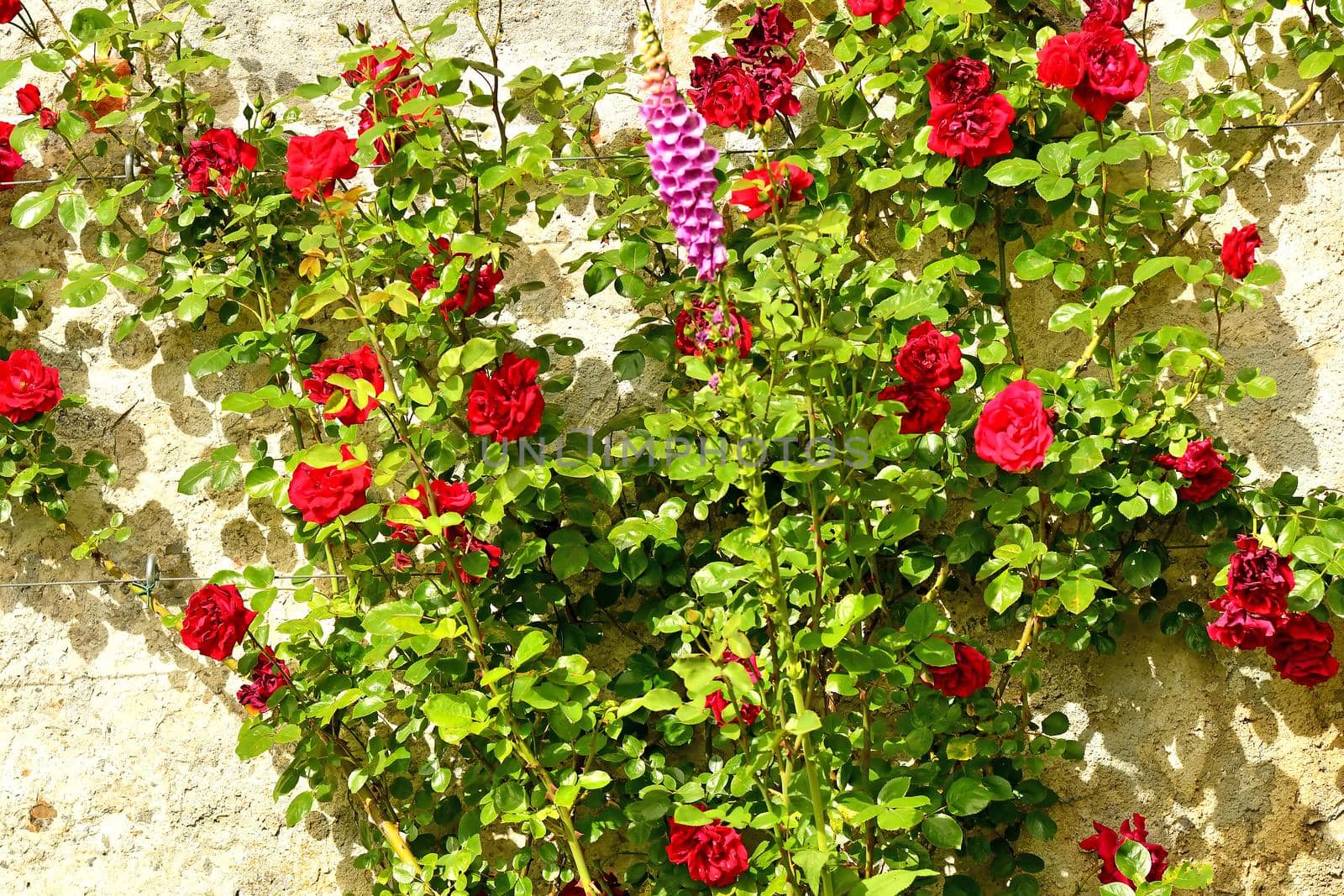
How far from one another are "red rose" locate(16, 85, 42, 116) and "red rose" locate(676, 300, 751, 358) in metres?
1.17

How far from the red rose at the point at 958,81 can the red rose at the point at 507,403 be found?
785 millimetres

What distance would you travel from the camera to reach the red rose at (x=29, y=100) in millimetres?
1976

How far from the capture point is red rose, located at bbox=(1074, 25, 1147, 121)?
1.77 m

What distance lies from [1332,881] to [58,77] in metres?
2.66

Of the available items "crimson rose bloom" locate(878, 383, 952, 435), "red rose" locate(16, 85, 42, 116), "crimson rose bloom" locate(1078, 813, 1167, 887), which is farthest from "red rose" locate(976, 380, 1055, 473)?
"red rose" locate(16, 85, 42, 116)

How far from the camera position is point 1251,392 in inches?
69.4

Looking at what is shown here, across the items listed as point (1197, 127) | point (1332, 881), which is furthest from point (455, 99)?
point (1332, 881)

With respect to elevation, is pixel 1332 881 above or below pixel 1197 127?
below

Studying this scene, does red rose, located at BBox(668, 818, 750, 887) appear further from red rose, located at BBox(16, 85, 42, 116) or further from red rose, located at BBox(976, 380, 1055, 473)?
red rose, located at BBox(16, 85, 42, 116)

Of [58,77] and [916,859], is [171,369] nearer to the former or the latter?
[58,77]

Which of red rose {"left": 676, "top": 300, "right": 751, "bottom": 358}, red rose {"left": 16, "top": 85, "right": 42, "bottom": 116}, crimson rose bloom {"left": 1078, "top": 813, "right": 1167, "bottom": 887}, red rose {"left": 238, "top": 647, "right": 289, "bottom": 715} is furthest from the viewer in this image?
red rose {"left": 16, "top": 85, "right": 42, "bottom": 116}

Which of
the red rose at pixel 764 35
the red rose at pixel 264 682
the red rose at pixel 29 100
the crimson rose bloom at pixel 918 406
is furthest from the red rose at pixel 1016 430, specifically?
the red rose at pixel 29 100

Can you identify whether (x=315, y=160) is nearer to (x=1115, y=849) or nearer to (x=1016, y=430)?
(x=1016, y=430)

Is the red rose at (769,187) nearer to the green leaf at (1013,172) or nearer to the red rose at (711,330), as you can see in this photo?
the red rose at (711,330)
